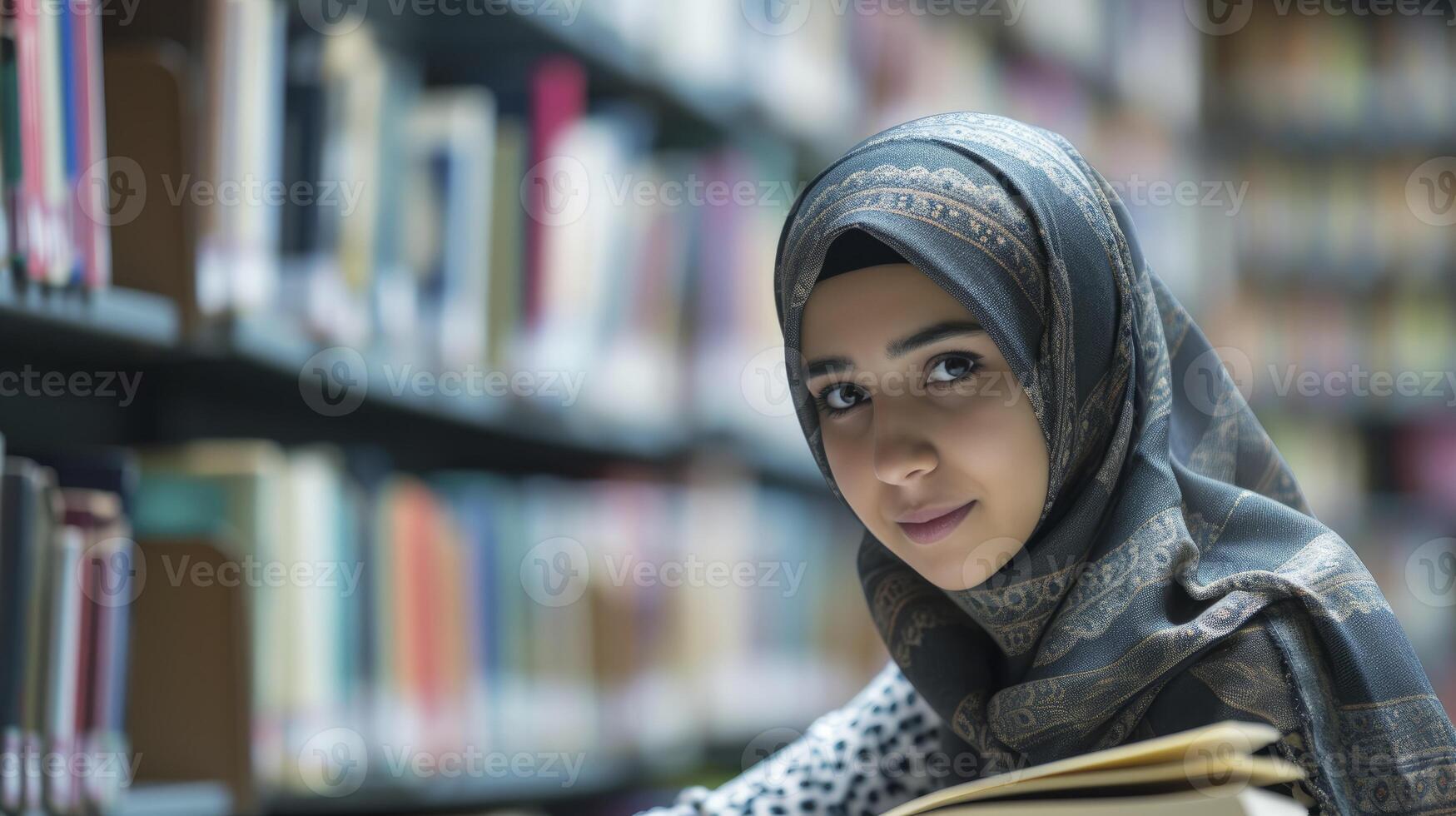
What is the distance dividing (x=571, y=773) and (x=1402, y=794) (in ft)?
3.99

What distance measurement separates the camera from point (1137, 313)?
94cm

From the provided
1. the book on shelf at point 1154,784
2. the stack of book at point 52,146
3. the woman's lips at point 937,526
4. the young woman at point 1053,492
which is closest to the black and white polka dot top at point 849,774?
the young woman at point 1053,492

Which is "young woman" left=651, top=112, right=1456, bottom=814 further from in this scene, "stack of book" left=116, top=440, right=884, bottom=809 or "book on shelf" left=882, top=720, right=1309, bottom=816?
"stack of book" left=116, top=440, right=884, bottom=809

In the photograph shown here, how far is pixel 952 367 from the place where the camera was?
897 mm

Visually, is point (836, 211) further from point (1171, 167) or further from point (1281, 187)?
point (1281, 187)

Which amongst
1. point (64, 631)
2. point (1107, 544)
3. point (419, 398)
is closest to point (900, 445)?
point (1107, 544)

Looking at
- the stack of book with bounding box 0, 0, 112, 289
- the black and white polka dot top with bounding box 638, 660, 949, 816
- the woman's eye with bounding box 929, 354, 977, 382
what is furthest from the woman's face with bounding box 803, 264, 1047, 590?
the stack of book with bounding box 0, 0, 112, 289

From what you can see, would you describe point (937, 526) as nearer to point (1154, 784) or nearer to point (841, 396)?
point (841, 396)

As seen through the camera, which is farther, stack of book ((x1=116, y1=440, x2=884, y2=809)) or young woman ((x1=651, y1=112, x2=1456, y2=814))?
stack of book ((x1=116, y1=440, x2=884, y2=809))

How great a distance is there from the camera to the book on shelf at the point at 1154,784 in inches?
21.7

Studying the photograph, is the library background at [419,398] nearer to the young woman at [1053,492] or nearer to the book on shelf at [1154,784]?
the young woman at [1053,492]

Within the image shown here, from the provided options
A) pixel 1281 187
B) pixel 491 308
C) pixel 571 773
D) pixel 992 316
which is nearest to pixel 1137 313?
pixel 992 316

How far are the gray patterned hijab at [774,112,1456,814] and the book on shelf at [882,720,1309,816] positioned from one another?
0.19 metres

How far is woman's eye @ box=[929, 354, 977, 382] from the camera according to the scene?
893 mm
